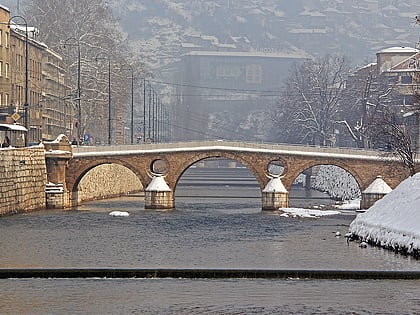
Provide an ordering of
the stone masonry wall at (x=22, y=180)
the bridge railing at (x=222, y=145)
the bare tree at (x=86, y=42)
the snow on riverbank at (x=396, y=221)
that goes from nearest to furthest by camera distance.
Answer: the snow on riverbank at (x=396, y=221), the stone masonry wall at (x=22, y=180), the bridge railing at (x=222, y=145), the bare tree at (x=86, y=42)

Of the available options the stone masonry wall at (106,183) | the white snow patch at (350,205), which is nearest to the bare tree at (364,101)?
the white snow patch at (350,205)

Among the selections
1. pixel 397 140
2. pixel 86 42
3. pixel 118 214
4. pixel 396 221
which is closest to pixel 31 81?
pixel 86 42

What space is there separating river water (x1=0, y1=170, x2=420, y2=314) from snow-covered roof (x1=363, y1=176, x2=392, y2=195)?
5858 mm

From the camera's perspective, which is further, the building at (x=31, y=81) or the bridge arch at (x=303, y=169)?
the building at (x=31, y=81)

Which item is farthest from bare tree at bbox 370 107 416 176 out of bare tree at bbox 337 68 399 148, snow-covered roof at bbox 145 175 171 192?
bare tree at bbox 337 68 399 148

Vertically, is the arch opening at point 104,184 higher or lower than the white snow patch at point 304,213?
higher

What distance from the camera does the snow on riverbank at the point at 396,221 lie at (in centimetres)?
5941

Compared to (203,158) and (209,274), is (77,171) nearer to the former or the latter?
(203,158)

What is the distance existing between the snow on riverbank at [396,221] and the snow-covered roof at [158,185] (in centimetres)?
3289

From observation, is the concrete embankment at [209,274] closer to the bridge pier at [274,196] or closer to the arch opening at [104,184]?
the bridge pier at [274,196]

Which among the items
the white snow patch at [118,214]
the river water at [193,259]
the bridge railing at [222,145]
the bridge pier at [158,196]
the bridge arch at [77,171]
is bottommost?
the river water at [193,259]

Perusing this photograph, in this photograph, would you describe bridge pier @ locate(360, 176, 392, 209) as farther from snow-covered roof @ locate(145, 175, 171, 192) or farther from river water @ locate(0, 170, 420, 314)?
snow-covered roof @ locate(145, 175, 171, 192)

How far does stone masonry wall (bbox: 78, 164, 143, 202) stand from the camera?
354ft

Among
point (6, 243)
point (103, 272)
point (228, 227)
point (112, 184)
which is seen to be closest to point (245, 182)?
point (112, 184)
